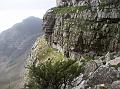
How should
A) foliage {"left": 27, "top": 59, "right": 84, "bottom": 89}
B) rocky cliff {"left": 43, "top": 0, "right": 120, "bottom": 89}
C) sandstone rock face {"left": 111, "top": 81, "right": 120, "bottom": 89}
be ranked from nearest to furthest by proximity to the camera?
sandstone rock face {"left": 111, "top": 81, "right": 120, "bottom": 89}, foliage {"left": 27, "top": 59, "right": 84, "bottom": 89}, rocky cliff {"left": 43, "top": 0, "right": 120, "bottom": 89}

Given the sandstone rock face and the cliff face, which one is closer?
the sandstone rock face

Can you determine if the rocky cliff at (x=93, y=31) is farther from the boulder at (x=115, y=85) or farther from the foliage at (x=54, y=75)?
the boulder at (x=115, y=85)

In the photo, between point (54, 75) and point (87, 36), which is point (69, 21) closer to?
point (87, 36)

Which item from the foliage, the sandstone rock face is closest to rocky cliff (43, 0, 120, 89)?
the foliage

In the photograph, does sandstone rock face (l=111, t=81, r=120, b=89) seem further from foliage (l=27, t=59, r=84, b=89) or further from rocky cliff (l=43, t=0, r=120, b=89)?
rocky cliff (l=43, t=0, r=120, b=89)

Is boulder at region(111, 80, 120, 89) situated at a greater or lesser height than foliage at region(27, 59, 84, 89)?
greater

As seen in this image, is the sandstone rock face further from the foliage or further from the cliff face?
the cliff face

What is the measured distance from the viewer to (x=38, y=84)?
4472 cm

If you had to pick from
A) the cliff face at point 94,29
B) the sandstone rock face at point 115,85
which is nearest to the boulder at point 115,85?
the sandstone rock face at point 115,85

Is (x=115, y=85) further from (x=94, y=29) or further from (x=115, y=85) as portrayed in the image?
(x=94, y=29)

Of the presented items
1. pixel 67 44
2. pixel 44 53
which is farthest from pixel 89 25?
pixel 44 53

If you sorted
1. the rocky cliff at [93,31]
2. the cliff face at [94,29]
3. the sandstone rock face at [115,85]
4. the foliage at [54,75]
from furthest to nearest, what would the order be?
the cliff face at [94,29]
the rocky cliff at [93,31]
the foliage at [54,75]
the sandstone rock face at [115,85]

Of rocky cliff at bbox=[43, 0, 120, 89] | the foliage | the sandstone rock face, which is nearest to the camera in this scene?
the sandstone rock face

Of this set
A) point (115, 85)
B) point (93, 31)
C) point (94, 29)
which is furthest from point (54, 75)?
point (94, 29)
